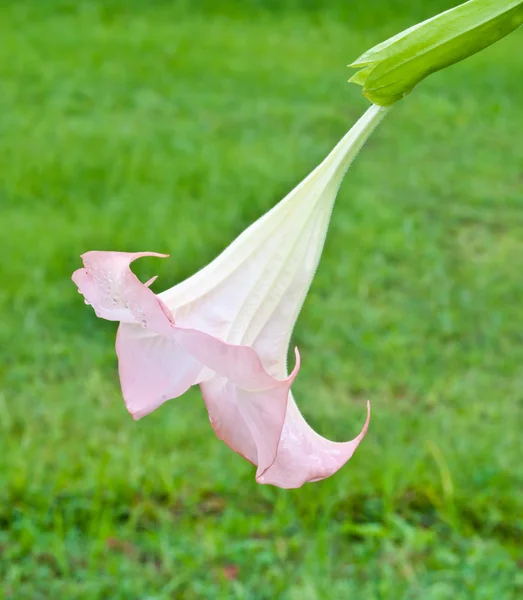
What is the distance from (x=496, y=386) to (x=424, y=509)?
58 cm

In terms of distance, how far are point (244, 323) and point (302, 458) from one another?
Result: 0.29ft

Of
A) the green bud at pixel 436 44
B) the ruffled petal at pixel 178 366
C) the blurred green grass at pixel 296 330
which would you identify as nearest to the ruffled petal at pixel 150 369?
the ruffled petal at pixel 178 366

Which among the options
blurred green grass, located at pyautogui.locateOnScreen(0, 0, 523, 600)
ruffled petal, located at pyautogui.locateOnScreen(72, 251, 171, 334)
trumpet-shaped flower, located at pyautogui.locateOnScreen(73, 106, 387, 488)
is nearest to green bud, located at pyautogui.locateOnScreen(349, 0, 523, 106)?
trumpet-shaped flower, located at pyautogui.locateOnScreen(73, 106, 387, 488)

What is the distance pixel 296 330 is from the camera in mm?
2715

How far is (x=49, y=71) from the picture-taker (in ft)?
15.2

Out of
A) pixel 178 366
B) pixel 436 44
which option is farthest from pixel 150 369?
pixel 436 44

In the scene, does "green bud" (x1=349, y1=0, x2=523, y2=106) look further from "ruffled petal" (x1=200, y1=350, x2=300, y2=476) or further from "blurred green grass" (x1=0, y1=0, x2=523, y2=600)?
"blurred green grass" (x1=0, y1=0, x2=523, y2=600)

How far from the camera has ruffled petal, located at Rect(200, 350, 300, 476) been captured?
0.47m

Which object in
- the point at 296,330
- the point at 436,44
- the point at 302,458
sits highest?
the point at 436,44

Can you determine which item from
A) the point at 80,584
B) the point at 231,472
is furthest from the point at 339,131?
the point at 80,584

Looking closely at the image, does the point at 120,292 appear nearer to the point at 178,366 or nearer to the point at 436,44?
the point at 178,366

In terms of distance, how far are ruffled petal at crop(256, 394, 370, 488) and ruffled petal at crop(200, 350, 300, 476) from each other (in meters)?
0.01

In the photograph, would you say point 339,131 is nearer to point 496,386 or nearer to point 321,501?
point 496,386

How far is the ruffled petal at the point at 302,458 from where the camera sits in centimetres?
52
